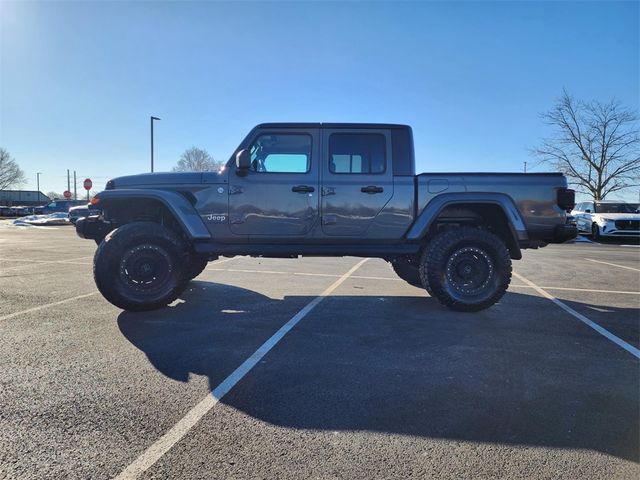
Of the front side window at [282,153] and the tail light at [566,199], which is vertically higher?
the front side window at [282,153]

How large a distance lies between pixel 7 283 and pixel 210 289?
326 centimetres

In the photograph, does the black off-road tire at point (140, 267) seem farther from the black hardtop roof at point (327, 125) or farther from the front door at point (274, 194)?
the black hardtop roof at point (327, 125)

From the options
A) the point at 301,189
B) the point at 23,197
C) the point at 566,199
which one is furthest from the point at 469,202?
the point at 23,197

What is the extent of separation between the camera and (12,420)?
279 cm

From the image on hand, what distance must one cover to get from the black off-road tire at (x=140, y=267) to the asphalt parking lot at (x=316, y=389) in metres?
0.24

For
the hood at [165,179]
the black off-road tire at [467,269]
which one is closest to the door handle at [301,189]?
the hood at [165,179]

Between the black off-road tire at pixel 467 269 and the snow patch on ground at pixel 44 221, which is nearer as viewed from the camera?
the black off-road tire at pixel 467 269

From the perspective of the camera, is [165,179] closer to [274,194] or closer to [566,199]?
[274,194]

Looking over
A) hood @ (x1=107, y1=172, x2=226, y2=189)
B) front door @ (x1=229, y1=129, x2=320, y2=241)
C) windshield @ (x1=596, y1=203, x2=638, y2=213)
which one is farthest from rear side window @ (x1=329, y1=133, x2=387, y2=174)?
windshield @ (x1=596, y1=203, x2=638, y2=213)

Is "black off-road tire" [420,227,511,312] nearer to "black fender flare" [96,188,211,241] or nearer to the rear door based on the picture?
the rear door

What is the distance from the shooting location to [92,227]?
6004 mm

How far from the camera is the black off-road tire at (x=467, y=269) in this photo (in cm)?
579

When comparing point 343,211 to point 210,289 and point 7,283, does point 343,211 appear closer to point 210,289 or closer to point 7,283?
point 210,289

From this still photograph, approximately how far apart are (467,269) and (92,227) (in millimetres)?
4994
